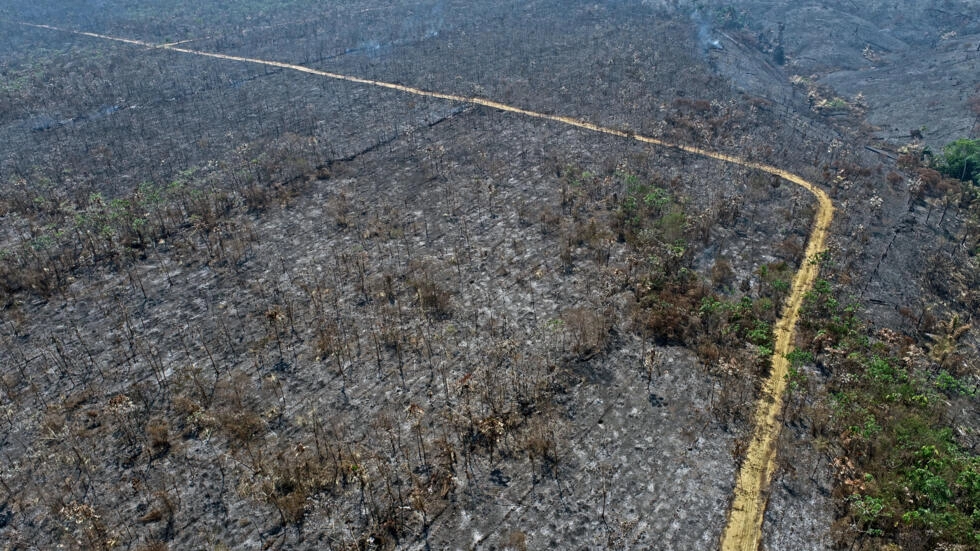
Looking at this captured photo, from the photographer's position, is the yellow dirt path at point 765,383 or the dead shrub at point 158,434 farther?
the dead shrub at point 158,434

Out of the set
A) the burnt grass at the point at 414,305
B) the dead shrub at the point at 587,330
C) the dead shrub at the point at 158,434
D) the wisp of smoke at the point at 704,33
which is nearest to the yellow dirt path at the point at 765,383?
the burnt grass at the point at 414,305

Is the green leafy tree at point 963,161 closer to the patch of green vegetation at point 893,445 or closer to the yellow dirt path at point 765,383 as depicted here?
the yellow dirt path at point 765,383

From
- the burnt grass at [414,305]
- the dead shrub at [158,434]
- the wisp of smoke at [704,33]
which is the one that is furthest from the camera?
the wisp of smoke at [704,33]

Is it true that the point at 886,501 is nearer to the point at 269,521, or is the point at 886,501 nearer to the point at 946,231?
the point at 269,521

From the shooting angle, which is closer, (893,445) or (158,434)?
(893,445)

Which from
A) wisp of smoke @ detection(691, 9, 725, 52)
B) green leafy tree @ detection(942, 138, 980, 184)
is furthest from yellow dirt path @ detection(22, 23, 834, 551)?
wisp of smoke @ detection(691, 9, 725, 52)

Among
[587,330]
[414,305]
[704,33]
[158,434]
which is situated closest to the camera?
[158,434]

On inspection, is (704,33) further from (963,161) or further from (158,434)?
(158,434)

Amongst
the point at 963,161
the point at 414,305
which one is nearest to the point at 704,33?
the point at 963,161
